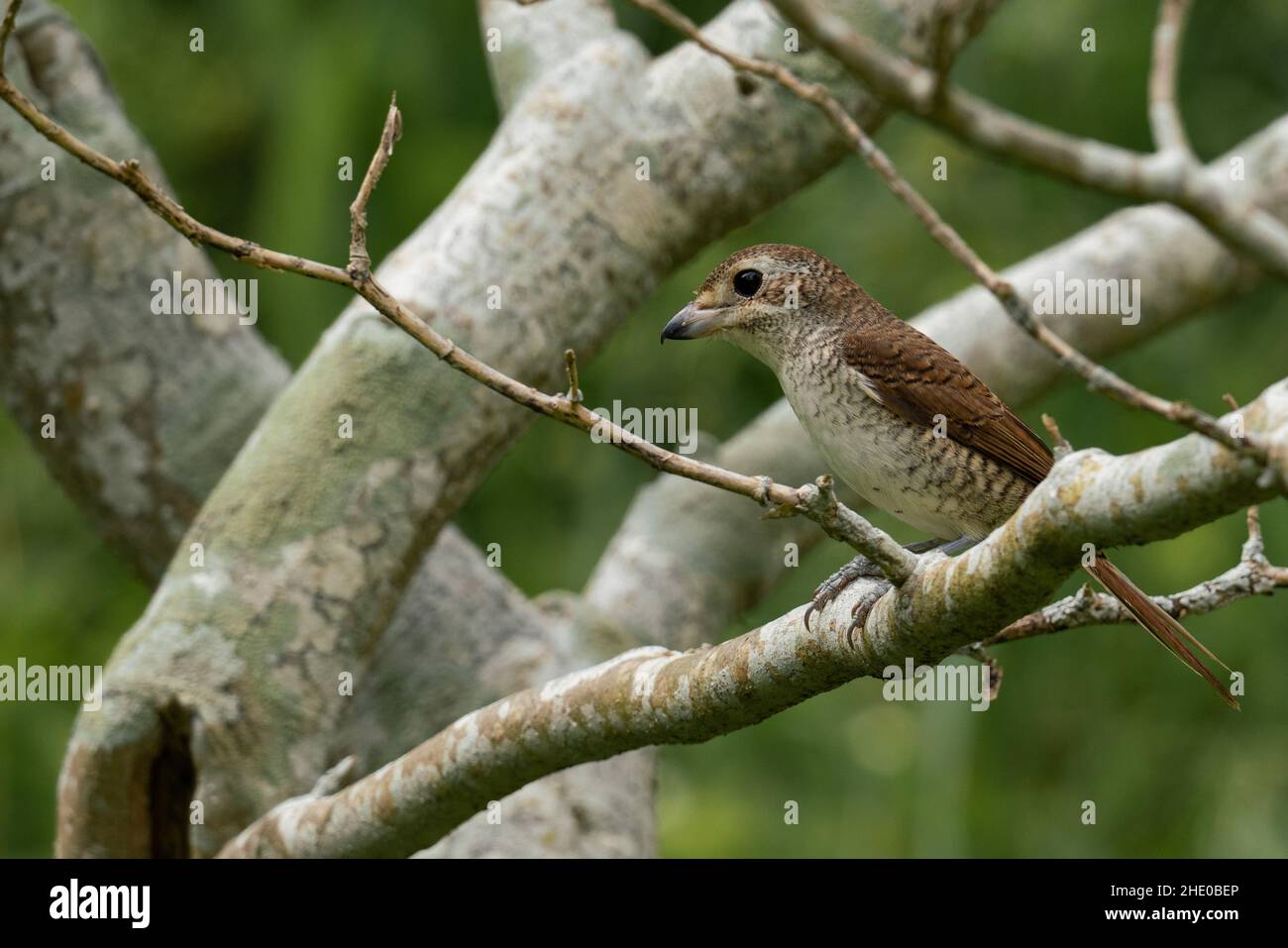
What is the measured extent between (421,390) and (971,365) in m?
2.02

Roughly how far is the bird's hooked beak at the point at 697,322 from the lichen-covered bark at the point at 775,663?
942mm

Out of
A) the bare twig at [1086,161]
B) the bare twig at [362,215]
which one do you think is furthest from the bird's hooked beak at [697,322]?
the bare twig at [1086,161]

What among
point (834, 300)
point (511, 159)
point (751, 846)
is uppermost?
point (511, 159)

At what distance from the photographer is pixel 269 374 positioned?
4797 millimetres

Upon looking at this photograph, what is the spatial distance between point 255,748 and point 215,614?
348mm

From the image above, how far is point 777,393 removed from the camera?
22.1 feet

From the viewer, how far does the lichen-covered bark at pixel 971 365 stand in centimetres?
510

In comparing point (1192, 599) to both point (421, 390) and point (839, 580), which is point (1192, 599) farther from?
point (421, 390)

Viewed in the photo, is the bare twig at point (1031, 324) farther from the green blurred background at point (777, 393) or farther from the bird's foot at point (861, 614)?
the green blurred background at point (777, 393)

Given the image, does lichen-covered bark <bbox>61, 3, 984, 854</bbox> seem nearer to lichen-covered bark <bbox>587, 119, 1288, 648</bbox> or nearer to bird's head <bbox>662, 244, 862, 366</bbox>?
bird's head <bbox>662, 244, 862, 366</bbox>

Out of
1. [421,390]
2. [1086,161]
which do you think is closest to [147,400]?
[421,390]

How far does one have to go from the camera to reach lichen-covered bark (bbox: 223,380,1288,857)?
1.67m
